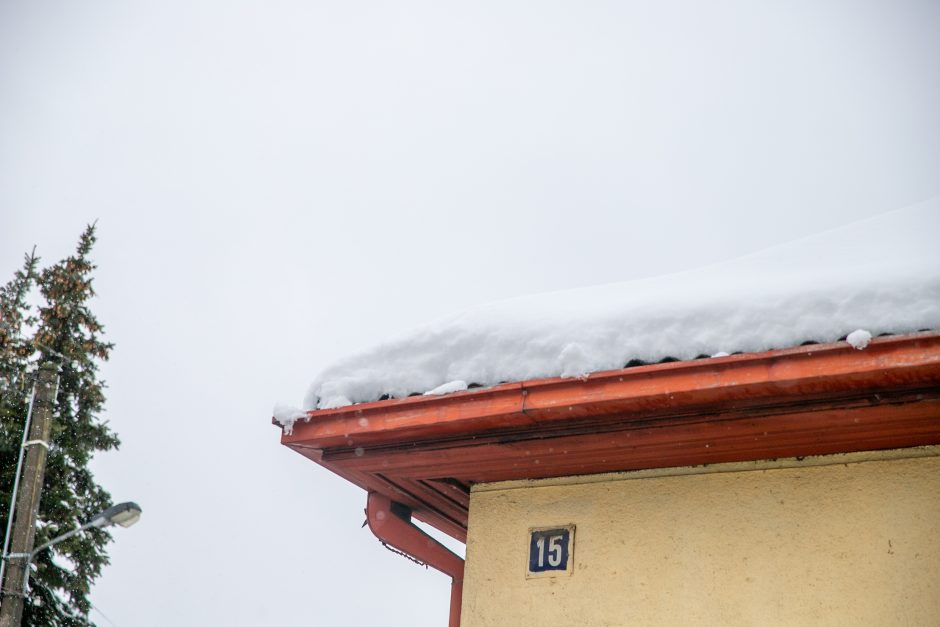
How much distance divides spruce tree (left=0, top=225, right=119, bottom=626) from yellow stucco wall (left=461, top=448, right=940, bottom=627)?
944 cm

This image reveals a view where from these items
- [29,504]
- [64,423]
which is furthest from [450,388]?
[64,423]

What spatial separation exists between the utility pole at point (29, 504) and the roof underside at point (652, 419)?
154 inches

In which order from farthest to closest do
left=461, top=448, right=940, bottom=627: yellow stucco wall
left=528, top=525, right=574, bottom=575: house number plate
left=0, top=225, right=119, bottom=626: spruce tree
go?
left=0, top=225, right=119, bottom=626: spruce tree < left=528, top=525, right=574, bottom=575: house number plate < left=461, top=448, right=940, bottom=627: yellow stucco wall

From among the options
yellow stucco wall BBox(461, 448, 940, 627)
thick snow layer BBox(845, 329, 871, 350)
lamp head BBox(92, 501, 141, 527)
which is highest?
lamp head BBox(92, 501, 141, 527)

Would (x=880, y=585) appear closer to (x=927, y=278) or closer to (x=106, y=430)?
(x=927, y=278)

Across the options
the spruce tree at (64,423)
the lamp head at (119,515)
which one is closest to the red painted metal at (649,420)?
the lamp head at (119,515)

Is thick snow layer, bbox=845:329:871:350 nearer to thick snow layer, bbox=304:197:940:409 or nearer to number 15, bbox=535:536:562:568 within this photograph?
thick snow layer, bbox=304:197:940:409

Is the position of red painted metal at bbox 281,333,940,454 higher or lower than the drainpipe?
higher

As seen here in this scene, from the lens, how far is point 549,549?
4.36 meters

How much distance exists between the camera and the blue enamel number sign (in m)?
4.30

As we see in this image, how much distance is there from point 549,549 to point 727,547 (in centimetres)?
81

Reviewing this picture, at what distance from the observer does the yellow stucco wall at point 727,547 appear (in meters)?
3.69

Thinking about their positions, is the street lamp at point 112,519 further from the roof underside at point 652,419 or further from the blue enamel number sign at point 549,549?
the blue enamel number sign at point 549,549

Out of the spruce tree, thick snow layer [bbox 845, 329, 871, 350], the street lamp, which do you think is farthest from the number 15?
the spruce tree
